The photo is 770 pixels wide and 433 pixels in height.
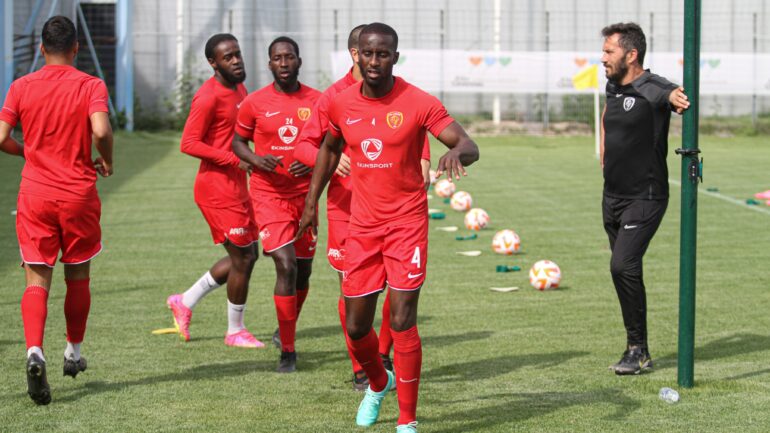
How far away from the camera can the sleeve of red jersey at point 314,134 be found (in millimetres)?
6918

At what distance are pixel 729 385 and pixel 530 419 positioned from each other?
1479 millimetres

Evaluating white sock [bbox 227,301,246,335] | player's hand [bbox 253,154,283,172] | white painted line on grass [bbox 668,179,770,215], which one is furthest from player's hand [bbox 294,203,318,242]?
white painted line on grass [bbox 668,179,770,215]

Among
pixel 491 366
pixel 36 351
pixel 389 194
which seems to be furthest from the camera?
pixel 491 366

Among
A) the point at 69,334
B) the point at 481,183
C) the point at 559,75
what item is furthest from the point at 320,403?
the point at 559,75

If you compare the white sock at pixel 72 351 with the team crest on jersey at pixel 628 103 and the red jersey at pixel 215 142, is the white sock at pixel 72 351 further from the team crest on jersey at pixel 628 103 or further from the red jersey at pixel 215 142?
the team crest on jersey at pixel 628 103

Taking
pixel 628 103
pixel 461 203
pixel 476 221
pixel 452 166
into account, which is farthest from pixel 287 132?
pixel 461 203

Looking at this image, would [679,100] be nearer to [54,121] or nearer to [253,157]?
[253,157]

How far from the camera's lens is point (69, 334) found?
7496 mm

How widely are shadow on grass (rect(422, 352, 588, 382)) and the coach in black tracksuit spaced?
1.87ft

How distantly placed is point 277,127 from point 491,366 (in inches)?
86.1

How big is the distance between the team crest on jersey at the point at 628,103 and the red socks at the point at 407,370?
8.32ft

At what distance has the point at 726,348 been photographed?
337 inches

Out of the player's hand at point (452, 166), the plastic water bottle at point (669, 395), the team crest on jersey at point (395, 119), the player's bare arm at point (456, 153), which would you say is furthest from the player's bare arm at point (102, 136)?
the plastic water bottle at point (669, 395)

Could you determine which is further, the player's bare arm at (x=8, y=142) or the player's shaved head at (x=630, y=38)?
the player's shaved head at (x=630, y=38)
